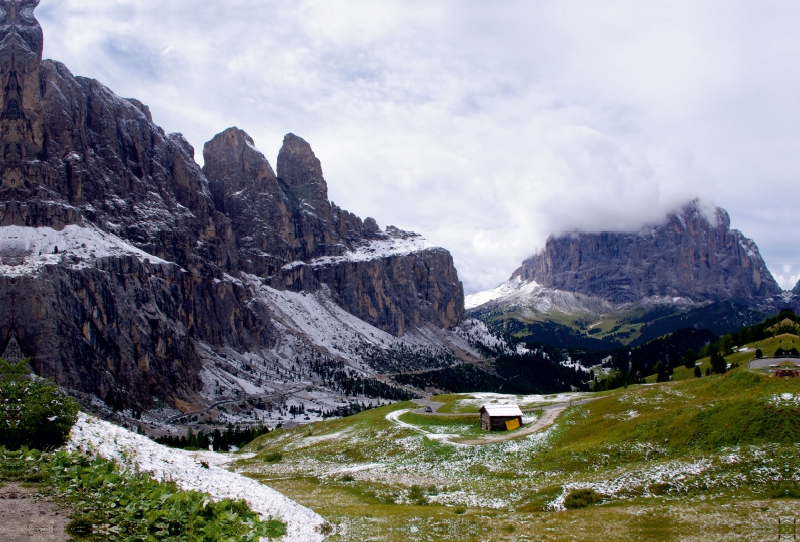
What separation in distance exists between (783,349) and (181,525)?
356ft

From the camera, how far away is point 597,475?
129 ft

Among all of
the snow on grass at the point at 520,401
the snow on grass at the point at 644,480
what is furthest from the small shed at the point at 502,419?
the snow on grass at the point at 644,480

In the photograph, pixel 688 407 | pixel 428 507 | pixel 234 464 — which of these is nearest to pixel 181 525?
pixel 428 507

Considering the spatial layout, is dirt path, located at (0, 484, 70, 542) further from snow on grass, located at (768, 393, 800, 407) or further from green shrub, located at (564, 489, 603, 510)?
snow on grass, located at (768, 393, 800, 407)

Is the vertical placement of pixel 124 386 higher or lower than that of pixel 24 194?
lower

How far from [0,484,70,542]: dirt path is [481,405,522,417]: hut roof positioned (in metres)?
57.0

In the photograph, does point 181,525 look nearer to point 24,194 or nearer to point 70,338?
point 70,338

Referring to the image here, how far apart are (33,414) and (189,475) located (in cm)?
886

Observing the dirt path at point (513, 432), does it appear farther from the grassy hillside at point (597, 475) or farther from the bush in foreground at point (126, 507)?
the bush in foreground at point (126, 507)

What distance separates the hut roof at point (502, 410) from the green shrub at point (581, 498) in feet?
108

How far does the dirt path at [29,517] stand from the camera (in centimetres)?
1606

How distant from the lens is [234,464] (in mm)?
66625

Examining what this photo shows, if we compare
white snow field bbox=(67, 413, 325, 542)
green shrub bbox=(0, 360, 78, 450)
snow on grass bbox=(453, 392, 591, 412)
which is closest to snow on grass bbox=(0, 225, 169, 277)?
snow on grass bbox=(453, 392, 591, 412)

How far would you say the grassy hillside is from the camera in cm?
2881
